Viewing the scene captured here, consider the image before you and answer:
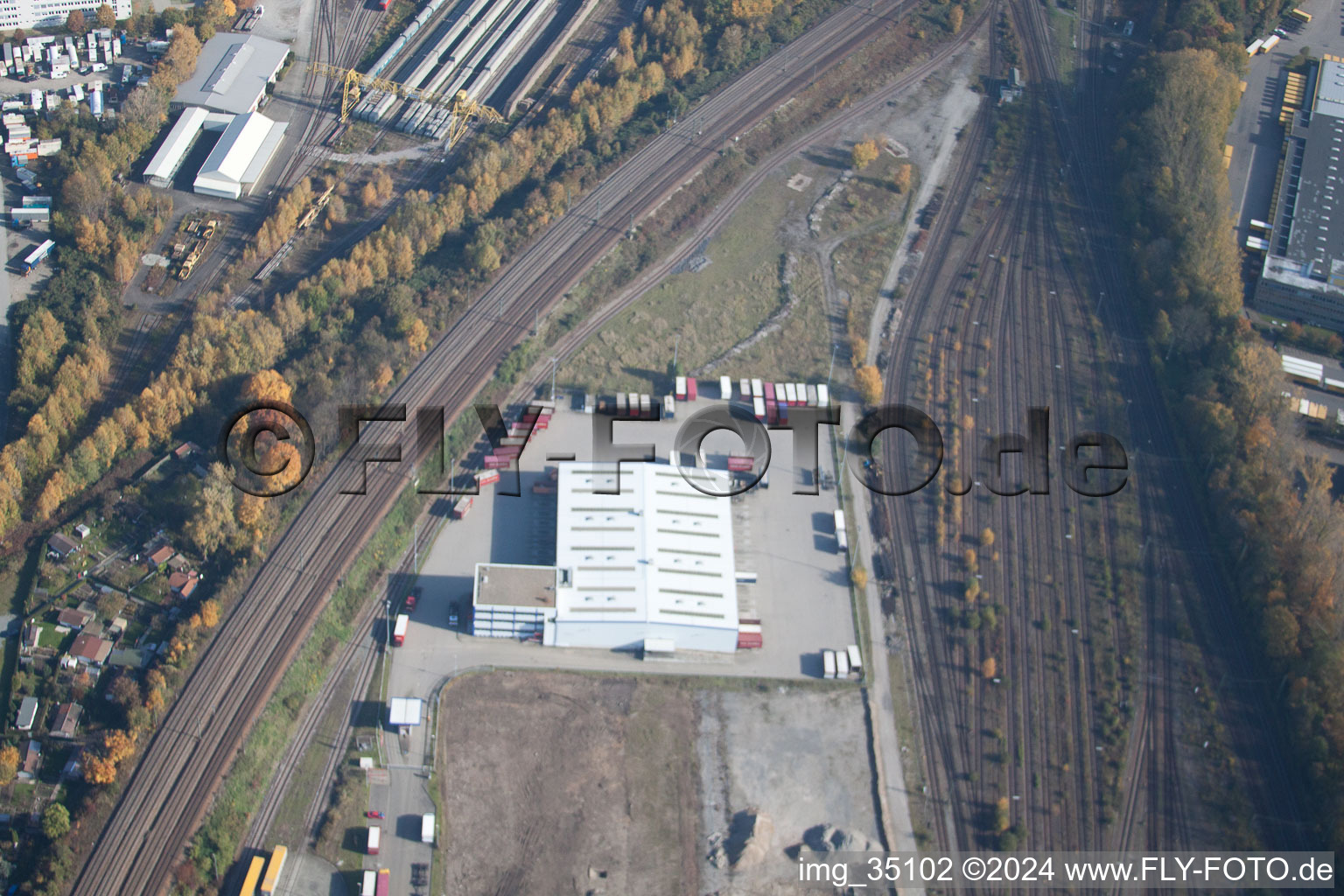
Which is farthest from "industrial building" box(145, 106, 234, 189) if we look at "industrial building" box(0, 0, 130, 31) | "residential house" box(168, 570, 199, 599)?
"residential house" box(168, 570, 199, 599)

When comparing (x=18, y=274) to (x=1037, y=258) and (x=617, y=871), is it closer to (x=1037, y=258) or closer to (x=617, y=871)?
(x=617, y=871)

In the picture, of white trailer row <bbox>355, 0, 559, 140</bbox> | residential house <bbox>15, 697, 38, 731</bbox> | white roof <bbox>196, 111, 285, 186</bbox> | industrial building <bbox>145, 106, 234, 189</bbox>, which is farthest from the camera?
white trailer row <bbox>355, 0, 559, 140</bbox>

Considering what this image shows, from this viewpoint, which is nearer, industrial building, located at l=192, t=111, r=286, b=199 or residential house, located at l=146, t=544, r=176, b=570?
residential house, located at l=146, t=544, r=176, b=570

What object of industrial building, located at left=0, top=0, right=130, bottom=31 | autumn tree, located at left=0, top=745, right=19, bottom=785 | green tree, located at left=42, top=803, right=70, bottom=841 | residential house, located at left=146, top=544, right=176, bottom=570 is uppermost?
industrial building, located at left=0, top=0, right=130, bottom=31

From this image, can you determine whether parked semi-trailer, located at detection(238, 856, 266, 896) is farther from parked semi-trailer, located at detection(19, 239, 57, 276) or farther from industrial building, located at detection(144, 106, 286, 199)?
industrial building, located at detection(144, 106, 286, 199)

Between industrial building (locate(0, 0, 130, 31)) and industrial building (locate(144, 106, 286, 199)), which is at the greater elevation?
industrial building (locate(0, 0, 130, 31))

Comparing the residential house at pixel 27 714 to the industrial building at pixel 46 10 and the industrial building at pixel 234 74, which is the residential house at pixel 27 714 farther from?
the industrial building at pixel 46 10

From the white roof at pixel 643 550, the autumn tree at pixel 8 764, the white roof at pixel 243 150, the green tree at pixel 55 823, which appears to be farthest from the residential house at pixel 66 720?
the white roof at pixel 243 150
